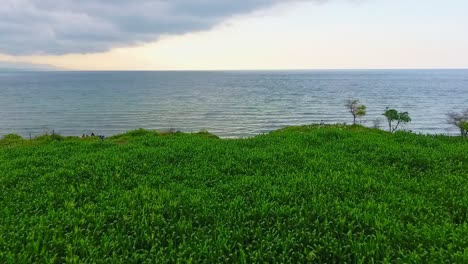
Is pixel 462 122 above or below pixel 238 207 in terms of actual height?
below

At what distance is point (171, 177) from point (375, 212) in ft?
24.1

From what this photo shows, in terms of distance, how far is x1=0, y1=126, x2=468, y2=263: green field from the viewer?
670 cm

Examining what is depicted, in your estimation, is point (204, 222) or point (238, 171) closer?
point (204, 222)

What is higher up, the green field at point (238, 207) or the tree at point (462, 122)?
the green field at point (238, 207)

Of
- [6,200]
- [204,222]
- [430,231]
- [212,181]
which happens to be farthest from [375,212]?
[6,200]

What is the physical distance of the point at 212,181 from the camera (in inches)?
449

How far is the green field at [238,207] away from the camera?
264 inches

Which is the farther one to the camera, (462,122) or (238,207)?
(462,122)

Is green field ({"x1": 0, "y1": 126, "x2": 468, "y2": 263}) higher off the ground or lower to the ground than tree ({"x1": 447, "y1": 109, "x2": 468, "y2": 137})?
higher

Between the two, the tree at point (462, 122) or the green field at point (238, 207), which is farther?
the tree at point (462, 122)

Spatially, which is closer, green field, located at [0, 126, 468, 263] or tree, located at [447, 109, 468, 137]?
green field, located at [0, 126, 468, 263]

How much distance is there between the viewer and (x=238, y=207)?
350 inches

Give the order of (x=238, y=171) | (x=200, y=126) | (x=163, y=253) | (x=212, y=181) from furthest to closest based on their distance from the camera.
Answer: (x=200, y=126)
(x=238, y=171)
(x=212, y=181)
(x=163, y=253)

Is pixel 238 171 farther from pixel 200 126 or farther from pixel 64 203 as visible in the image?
pixel 200 126
